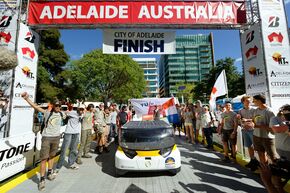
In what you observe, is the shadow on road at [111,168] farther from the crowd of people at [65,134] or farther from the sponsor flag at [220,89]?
the sponsor flag at [220,89]

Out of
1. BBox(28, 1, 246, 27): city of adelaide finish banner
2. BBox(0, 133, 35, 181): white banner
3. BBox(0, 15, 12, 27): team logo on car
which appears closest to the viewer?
BBox(0, 133, 35, 181): white banner

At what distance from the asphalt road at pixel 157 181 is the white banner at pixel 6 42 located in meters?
2.71

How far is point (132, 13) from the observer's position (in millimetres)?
7652

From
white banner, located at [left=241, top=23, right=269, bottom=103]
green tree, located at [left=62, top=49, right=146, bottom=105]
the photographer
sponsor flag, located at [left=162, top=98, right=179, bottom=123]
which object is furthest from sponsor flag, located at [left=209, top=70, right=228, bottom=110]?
green tree, located at [left=62, top=49, right=146, bottom=105]

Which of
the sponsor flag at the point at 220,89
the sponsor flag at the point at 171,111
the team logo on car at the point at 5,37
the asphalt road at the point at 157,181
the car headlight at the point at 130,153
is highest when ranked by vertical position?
the team logo on car at the point at 5,37

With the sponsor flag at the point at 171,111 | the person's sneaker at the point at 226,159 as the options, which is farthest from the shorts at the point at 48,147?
the sponsor flag at the point at 171,111

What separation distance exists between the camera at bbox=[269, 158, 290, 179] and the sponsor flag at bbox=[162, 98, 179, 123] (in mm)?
8726

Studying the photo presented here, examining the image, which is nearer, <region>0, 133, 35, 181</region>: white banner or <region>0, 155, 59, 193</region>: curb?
<region>0, 155, 59, 193</region>: curb

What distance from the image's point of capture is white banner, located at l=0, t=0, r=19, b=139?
263 inches

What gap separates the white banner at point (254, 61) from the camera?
695 cm

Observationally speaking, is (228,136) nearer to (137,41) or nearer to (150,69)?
(137,41)

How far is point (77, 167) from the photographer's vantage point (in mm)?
5984

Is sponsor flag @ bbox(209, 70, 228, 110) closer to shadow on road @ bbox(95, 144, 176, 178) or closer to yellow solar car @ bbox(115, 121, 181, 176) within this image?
yellow solar car @ bbox(115, 121, 181, 176)

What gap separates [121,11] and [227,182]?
661cm
